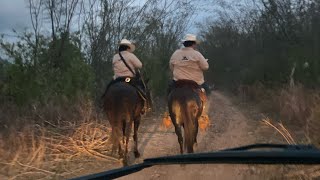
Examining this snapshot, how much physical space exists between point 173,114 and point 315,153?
597 cm

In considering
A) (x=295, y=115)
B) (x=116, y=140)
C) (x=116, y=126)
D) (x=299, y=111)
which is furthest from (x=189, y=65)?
(x=295, y=115)

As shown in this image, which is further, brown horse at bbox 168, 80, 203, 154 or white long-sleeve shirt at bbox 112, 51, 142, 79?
white long-sleeve shirt at bbox 112, 51, 142, 79

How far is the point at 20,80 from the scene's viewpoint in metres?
14.0

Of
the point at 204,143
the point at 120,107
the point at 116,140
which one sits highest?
the point at 120,107

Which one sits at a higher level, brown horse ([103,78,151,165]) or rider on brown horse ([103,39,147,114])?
rider on brown horse ([103,39,147,114])

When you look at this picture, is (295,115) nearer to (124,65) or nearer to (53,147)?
(124,65)

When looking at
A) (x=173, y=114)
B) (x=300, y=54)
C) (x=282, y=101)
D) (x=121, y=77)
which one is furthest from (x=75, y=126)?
(x=300, y=54)

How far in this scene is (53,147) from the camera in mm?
10672

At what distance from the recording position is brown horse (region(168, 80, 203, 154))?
8633 mm

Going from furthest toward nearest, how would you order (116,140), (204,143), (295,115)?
1. (295,115)
2. (204,143)
3. (116,140)

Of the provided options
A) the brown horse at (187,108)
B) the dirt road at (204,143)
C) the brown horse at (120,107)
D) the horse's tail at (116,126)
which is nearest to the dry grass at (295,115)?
the dirt road at (204,143)

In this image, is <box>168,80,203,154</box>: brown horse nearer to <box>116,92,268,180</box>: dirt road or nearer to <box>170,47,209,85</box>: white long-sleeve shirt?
<box>170,47,209,85</box>: white long-sleeve shirt

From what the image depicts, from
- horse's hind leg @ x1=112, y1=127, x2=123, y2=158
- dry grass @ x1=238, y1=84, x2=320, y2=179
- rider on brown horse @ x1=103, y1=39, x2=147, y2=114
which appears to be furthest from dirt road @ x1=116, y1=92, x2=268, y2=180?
rider on brown horse @ x1=103, y1=39, x2=147, y2=114

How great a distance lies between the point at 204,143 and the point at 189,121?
3743 mm
